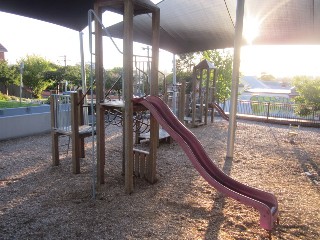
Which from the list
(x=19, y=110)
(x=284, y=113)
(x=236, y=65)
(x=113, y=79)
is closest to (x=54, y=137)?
(x=236, y=65)

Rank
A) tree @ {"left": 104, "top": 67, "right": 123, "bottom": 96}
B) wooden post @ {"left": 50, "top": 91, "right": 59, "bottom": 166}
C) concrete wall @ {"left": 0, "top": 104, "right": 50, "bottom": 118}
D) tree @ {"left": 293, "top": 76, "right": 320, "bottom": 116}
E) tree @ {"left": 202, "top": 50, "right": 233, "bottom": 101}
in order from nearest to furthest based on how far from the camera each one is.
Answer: wooden post @ {"left": 50, "top": 91, "right": 59, "bottom": 166}
concrete wall @ {"left": 0, "top": 104, "right": 50, "bottom": 118}
tree @ {"left": 293, "top": 76, "right": 320, "bottom": 116}
tree @ {"left": 202, "top": 50, "right": 233, "bottom": 101}
tree @ {"left": 104, "top": 67, "right": 123, "bottom": 96}

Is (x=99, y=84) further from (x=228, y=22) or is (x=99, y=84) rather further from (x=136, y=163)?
(x=228, y=22)

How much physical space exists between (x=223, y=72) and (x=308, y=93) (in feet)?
17.0

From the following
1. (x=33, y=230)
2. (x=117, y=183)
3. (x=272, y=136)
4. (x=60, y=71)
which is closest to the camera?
(x=33, y=230)

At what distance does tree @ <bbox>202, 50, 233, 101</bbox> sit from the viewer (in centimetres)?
1705

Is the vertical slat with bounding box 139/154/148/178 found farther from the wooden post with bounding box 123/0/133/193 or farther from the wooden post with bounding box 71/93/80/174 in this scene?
the wooden post with bounding box 71/93/80/174

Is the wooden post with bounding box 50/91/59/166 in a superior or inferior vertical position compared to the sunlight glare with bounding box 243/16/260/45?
inferior

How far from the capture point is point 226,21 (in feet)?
33.4

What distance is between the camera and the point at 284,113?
15.6 meters

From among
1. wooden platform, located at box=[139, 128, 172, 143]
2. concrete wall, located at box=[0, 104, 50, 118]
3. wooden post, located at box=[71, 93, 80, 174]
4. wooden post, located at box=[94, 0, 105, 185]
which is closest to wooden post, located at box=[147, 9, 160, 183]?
wooden post, located at box=[94, 0, 105, 185]

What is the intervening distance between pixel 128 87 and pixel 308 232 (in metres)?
3.20

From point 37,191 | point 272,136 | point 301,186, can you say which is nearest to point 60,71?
point 272,136

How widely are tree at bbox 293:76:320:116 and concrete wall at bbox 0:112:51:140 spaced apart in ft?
41.2

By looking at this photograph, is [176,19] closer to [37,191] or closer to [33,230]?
[37,191]
